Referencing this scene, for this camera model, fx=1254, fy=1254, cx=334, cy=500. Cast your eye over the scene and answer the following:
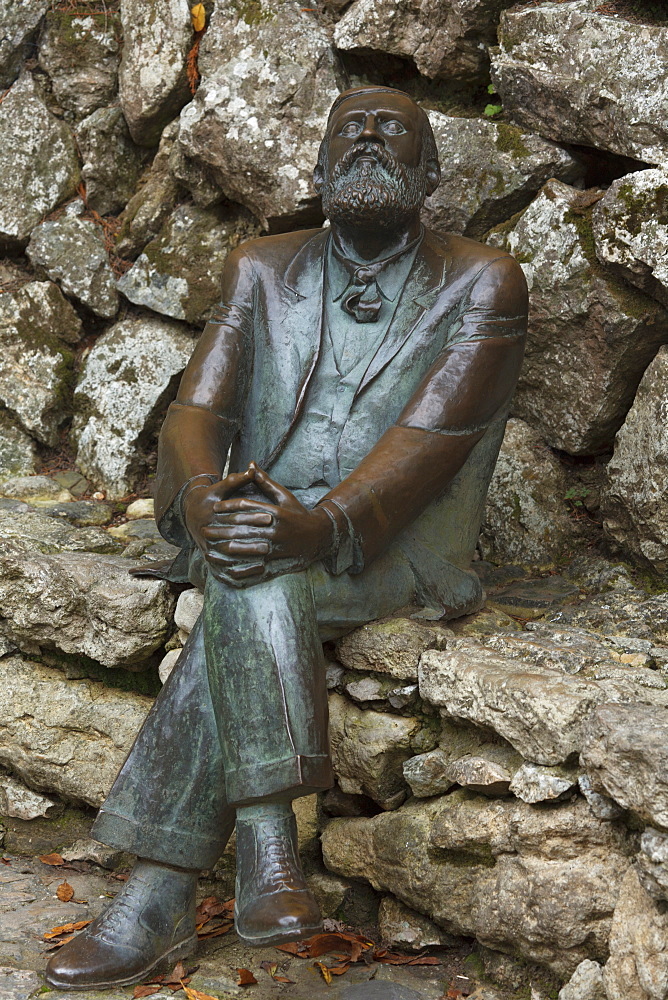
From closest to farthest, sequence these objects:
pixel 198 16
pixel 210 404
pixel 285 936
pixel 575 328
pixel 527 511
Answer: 1. pixel 285 936
2. pixel 210 404
3. pixel 575 328
4. pixel 527 511
5. pixel 198 16

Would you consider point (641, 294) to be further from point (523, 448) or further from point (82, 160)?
point (82, 160)

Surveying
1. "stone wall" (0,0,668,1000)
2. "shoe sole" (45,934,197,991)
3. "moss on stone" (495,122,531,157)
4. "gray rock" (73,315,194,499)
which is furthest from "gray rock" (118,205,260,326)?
"shoe sole" (45,934,197,991)

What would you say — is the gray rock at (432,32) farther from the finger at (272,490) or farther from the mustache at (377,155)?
the finger at (272,490)

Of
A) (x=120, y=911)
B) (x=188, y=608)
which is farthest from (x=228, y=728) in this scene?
(x=188, y=608)

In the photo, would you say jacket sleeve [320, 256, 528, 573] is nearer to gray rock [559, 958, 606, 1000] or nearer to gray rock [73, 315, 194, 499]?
gray rock [559, 958, 606, 1000]

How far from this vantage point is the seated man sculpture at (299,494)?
3520mm

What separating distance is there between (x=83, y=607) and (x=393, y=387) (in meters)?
1.44

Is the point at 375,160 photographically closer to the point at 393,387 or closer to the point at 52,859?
the point at 393,387

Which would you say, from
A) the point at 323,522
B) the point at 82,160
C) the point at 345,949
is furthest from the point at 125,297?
the point at 345,949

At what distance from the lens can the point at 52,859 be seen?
14.7 feet

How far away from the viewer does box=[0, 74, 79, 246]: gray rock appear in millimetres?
6324

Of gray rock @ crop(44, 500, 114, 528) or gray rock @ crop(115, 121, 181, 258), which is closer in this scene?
gray rock @ crop(44, 500, 114, 528)

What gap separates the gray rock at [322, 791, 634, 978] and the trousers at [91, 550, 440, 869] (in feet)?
1.46

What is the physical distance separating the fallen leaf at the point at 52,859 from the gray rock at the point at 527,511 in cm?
211
